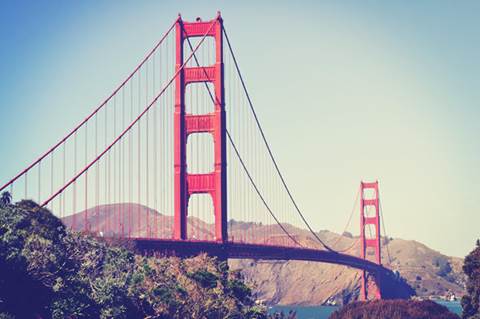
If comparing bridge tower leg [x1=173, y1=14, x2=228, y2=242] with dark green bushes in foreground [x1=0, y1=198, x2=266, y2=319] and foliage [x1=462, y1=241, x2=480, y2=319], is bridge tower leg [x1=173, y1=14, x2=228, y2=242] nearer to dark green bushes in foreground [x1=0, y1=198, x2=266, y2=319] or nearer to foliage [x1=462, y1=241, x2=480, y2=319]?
dark green bushes in foreground [x1=0, y1=198, x2=266, y2=319]

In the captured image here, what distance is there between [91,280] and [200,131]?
29.3 metres

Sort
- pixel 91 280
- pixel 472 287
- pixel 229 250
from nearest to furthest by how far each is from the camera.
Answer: pixel 91 280 → pixel 472 287 → pixel 229 250

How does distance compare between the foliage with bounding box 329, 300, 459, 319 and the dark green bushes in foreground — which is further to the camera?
the foliage with bounding box 329, 300, 459, 319

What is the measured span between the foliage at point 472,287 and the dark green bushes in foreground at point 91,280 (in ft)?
64.8

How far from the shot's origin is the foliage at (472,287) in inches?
2975

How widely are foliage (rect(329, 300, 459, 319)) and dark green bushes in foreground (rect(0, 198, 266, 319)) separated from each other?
59.8ft

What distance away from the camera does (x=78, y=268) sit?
52.0m

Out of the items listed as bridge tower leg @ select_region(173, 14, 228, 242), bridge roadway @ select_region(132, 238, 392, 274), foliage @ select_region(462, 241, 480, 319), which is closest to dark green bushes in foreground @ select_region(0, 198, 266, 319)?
bridge roadway @ select_region(132, 238, 392, 274)

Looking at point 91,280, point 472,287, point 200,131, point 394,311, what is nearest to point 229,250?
point 200,131

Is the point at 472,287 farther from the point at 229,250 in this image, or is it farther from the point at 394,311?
the point at 229,250

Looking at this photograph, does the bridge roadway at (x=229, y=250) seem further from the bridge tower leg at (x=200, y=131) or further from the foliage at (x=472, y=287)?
the foliage at (x=472, y=287)

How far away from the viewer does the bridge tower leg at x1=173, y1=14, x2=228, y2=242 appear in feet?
249

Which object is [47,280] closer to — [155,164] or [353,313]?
[155,164]

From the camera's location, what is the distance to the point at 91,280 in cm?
5084
